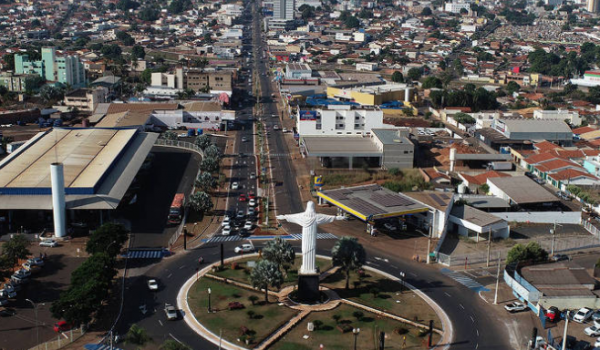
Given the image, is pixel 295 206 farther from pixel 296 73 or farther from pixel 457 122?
pixel 296 73

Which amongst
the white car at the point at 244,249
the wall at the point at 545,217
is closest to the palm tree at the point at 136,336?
the white car at the point at 244,249

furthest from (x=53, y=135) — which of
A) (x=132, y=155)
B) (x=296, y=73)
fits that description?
(x=296, y=73)

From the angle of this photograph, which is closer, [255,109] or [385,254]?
[385,254]

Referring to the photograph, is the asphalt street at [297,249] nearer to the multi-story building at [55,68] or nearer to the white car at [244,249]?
the white car at [244,249]

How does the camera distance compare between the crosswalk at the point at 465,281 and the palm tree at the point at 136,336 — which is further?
the crosswalk at the point at 465,281

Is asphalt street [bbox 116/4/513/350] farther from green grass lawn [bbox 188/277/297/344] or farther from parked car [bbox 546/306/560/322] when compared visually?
parked car [bbox 546/306/560/322]
